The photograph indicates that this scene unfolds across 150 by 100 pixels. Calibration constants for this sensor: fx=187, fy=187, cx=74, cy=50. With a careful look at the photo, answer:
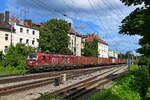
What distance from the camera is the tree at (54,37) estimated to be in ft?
159

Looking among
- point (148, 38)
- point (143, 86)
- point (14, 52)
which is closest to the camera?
point (148, 38)

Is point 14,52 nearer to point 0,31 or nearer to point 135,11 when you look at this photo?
point 0,31

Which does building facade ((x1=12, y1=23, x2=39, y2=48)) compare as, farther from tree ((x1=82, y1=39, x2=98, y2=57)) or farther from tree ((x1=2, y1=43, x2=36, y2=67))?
tree ((x1=82, y1=39, x2=98, y2=57))

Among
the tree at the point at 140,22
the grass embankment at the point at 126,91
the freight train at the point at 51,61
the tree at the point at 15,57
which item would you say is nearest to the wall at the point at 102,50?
the freight train at the point at 51,61

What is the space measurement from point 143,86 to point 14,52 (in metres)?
26.6

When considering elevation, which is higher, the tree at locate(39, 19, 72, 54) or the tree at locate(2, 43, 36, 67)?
the tree at locate(39, 19, 72, 54)

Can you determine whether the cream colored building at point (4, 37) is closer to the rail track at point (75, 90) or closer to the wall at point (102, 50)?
the rail track at point (75, 90)

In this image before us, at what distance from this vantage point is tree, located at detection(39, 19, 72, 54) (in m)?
48.4

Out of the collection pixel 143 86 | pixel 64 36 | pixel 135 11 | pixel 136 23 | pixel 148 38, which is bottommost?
pixel 143 86

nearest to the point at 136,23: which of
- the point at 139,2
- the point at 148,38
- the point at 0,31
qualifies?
the point at 148,38

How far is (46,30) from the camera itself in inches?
1956

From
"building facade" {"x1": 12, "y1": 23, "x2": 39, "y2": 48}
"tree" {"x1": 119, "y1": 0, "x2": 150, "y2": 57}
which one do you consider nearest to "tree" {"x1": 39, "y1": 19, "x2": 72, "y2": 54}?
"building facade" {"x1": 12, "y1": 23, "x2": 39, "y2": 48}

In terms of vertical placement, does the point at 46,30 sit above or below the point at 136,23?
above

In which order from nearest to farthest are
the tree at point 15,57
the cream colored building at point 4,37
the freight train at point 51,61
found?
the freight train at point 51,61 → the tree at point 15,57 → the cream colored building at point 4,37
